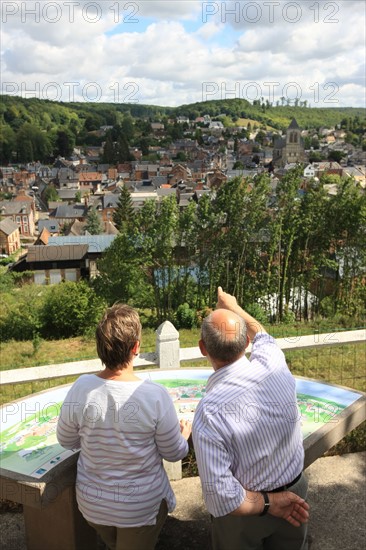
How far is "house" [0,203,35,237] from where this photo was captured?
224ft

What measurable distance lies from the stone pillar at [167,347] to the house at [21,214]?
220 ft

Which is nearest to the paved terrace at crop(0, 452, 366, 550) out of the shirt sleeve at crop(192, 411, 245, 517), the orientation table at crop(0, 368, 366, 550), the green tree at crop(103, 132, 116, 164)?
the orientation table at crop(0, 368, 366, 550)

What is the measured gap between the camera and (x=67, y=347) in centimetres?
1322

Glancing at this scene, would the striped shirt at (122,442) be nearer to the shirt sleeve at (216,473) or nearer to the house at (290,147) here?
the shirt sleeve at (216,473)

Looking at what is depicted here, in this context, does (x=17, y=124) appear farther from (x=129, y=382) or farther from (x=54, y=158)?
(x=129, y=382)

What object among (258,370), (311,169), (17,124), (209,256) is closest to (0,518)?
(258,370)

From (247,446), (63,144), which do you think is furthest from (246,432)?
(63,144)

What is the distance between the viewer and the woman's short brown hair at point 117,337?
2.36 m

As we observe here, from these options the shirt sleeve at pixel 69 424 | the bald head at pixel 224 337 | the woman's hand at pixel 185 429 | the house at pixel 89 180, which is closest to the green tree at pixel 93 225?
the house at pixel 89 180

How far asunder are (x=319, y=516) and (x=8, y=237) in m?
58.3

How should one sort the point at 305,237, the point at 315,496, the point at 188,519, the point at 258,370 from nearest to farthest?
the point at 258,370 < the point at 188,519 < the point at 315,496 < the point at 305,237

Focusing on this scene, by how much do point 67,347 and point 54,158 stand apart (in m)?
123

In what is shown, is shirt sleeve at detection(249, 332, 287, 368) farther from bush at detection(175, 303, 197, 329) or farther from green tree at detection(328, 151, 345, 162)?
green tree at detection(328, 151, 345, 162)

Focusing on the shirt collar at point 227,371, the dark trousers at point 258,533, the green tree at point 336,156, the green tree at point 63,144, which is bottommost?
the dark trousers at point 258,533
